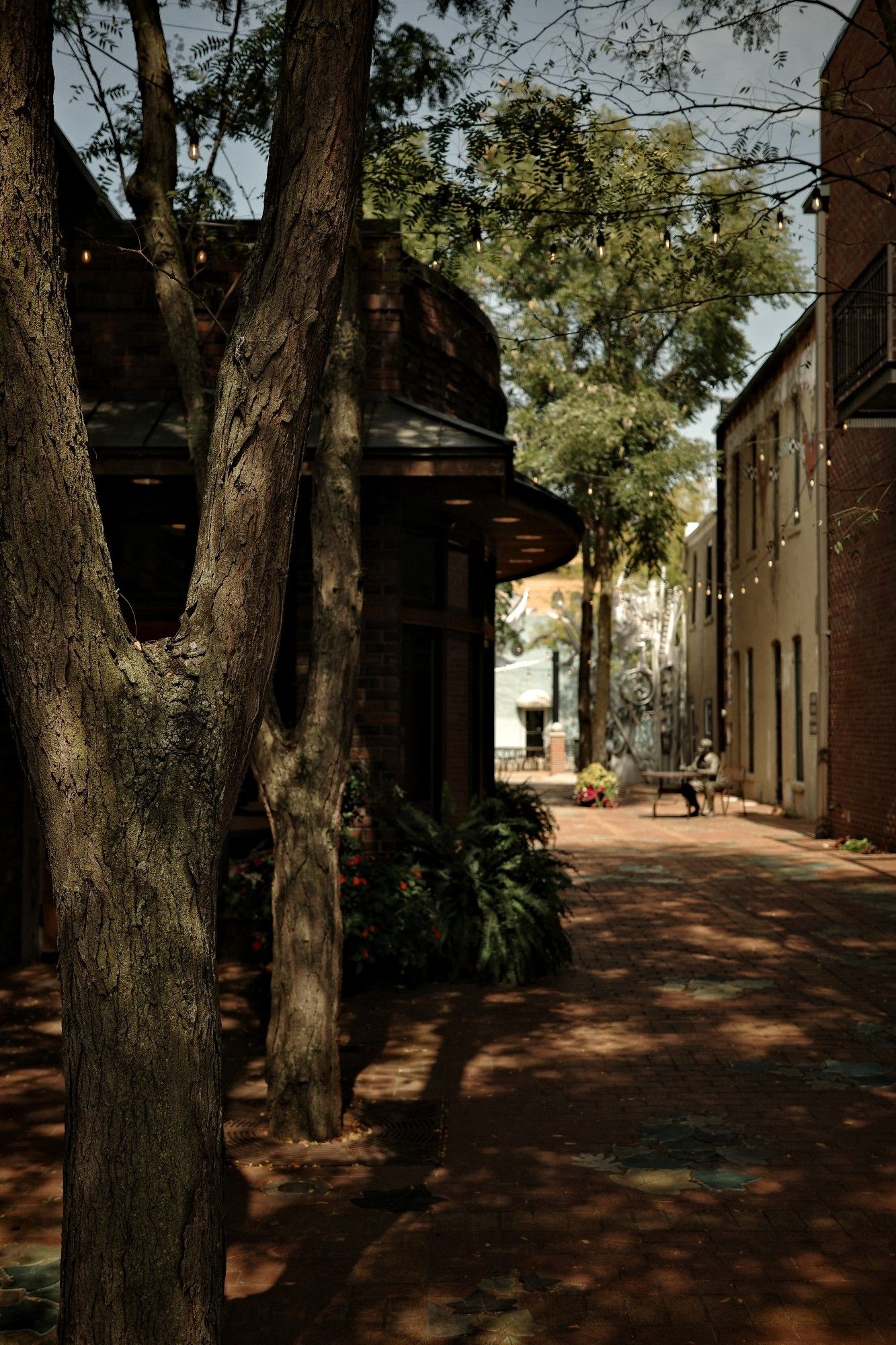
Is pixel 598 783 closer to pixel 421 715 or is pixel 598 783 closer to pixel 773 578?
pixel 773 578

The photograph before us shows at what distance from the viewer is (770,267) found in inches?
956

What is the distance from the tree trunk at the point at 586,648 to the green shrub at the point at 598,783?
0.80 m

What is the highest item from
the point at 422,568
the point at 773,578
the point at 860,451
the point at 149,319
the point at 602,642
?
the point at 860,451

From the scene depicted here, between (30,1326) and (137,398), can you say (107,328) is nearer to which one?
(137,398)

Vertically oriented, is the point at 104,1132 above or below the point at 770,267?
below

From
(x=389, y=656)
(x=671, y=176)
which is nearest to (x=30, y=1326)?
(x=389, y=656)

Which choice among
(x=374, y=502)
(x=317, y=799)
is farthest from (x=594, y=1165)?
(x=374, y=502)

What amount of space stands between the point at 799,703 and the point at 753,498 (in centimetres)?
605

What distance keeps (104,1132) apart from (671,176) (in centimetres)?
761

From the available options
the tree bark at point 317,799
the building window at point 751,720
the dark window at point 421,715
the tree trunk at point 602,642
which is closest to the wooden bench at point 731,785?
the building window at point 751,720

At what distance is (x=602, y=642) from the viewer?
28797 mm

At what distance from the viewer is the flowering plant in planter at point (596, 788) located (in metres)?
28.2

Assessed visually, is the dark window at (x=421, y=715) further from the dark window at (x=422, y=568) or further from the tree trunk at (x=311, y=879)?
the tree trunk at (x=311, y=879)

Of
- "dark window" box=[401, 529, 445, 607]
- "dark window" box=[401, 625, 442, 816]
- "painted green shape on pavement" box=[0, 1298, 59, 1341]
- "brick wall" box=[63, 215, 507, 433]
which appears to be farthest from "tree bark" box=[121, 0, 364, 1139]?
"brick wall" box=[63, 215, 507, 433]
